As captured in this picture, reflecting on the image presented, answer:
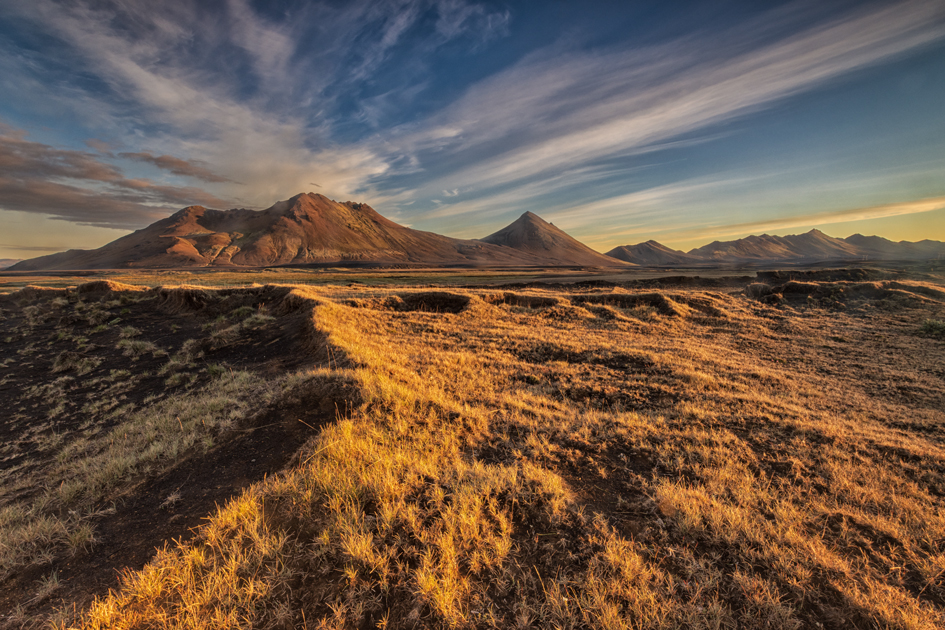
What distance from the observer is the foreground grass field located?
3.06 metres

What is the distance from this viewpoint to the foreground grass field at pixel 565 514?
3062 mm

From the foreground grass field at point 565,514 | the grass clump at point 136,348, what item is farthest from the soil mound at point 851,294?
the grass clump at point 136,348

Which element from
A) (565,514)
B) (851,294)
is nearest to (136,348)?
(565,514)

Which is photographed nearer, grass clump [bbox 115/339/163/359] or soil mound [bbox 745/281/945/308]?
grass clump [bbox 115/339/163/359]

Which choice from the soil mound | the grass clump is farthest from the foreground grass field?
the soil mound

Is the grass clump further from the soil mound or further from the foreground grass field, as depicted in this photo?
the soil mound

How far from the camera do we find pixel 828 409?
393 inches

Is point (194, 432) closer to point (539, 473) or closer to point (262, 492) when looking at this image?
point (262, 492)

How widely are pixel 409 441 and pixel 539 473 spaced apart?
2332 millimetres

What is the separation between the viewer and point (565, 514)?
4.24 meters

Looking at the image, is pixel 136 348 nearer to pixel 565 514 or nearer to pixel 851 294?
pixel 565 514

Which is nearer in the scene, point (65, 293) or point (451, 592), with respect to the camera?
point (451, 592)

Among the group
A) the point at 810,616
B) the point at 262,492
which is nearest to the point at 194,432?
the point at 262,492

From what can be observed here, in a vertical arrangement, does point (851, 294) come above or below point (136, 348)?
A: above
